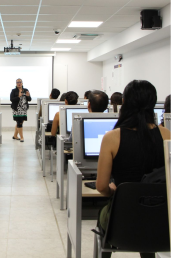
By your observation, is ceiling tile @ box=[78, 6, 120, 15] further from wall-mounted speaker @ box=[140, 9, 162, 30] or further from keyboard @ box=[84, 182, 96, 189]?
keyboard @ box=[84, 182, 96, 189]

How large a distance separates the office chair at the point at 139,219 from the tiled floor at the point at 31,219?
1.21 metres

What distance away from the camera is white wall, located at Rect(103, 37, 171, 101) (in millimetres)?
7777

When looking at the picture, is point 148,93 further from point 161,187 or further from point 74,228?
point 74,228

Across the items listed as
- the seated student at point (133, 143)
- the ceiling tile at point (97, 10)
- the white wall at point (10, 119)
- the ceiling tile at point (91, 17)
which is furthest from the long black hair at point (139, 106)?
the white wall at point (10, 119)

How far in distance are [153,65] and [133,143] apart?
22.7 feet

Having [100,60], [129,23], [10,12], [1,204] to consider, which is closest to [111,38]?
[129,23]

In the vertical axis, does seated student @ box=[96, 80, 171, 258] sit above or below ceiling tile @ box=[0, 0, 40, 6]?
below

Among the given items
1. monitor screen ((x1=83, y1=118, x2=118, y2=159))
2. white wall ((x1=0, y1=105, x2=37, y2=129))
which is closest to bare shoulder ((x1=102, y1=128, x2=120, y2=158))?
monitor screen ((x1=83, y1=118, x2=118, y2=159))

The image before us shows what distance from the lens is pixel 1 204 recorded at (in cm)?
428

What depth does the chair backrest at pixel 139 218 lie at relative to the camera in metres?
1.71

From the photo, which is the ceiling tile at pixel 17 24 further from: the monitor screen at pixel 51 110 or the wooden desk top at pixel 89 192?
the wooden desk top at pixel 89 192

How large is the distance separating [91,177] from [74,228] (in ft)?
1.92

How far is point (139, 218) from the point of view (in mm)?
1735

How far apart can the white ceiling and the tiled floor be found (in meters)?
2.86
